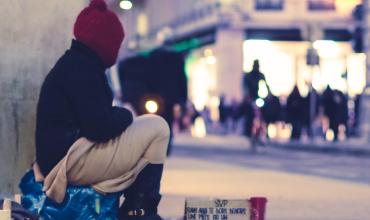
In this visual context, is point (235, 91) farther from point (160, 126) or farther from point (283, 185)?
point (160, 126)

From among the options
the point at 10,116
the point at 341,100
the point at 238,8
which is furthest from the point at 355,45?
the point at 10,116

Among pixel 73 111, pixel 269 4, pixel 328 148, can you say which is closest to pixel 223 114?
pixel 269 4

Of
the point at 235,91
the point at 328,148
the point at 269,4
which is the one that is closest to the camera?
the point at 328,148

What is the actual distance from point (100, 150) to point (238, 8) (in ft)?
134

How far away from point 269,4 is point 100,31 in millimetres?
41604

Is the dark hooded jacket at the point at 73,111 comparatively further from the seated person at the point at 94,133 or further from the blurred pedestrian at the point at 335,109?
the blurred pedestrian at the point at 335,109

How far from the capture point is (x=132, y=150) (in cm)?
579

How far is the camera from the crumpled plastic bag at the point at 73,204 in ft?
18.9

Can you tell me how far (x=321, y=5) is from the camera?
47250 millimetres

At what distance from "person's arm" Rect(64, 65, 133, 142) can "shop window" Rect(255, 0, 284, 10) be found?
41.6 metres

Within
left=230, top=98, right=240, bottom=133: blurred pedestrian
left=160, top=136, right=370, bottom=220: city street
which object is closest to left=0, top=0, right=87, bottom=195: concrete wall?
left=160, top=136, right=370, bottom=220: city street

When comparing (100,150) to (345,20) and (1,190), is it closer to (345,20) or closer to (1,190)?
(1,190)

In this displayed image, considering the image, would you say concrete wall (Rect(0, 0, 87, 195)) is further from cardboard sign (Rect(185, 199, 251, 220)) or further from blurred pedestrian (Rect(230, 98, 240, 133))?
blurred pedestrian (Rect(230, 98, 240, 133))

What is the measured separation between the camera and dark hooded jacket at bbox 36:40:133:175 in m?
5.71
